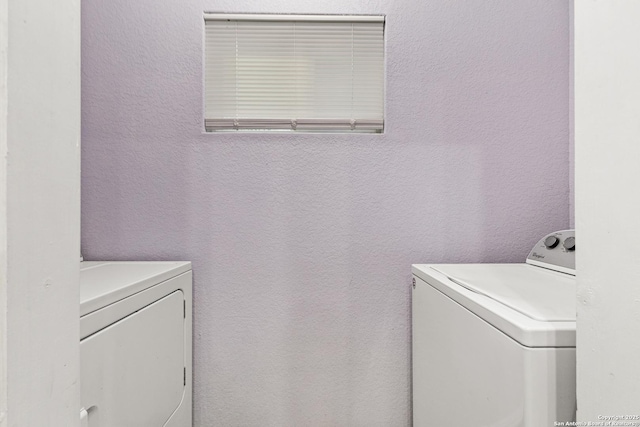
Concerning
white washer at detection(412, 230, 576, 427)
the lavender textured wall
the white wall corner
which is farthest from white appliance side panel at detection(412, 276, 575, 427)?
the white wall corner

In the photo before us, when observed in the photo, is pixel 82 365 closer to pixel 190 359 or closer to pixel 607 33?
pixel 190 359

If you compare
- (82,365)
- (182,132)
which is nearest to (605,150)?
(82,365)

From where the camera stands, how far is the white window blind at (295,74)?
1.34 metres

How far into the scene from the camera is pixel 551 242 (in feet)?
3.88

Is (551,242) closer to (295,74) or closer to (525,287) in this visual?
(525,287)

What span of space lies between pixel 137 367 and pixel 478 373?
2.41 ft

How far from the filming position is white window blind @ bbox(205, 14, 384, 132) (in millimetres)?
1342

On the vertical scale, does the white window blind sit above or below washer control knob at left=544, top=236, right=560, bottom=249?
above

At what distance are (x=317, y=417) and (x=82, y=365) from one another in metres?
0.95

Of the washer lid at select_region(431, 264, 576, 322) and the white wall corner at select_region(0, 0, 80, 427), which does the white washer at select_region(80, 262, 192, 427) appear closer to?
the white wall corner at select_region(0, 0, 80, 427)

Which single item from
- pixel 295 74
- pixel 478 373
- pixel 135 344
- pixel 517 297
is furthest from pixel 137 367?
pixel 295 74

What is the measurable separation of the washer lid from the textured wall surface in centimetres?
16

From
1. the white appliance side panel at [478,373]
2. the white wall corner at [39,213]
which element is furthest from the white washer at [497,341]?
the white wall corner at [39,213]

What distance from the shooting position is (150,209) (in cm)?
132
